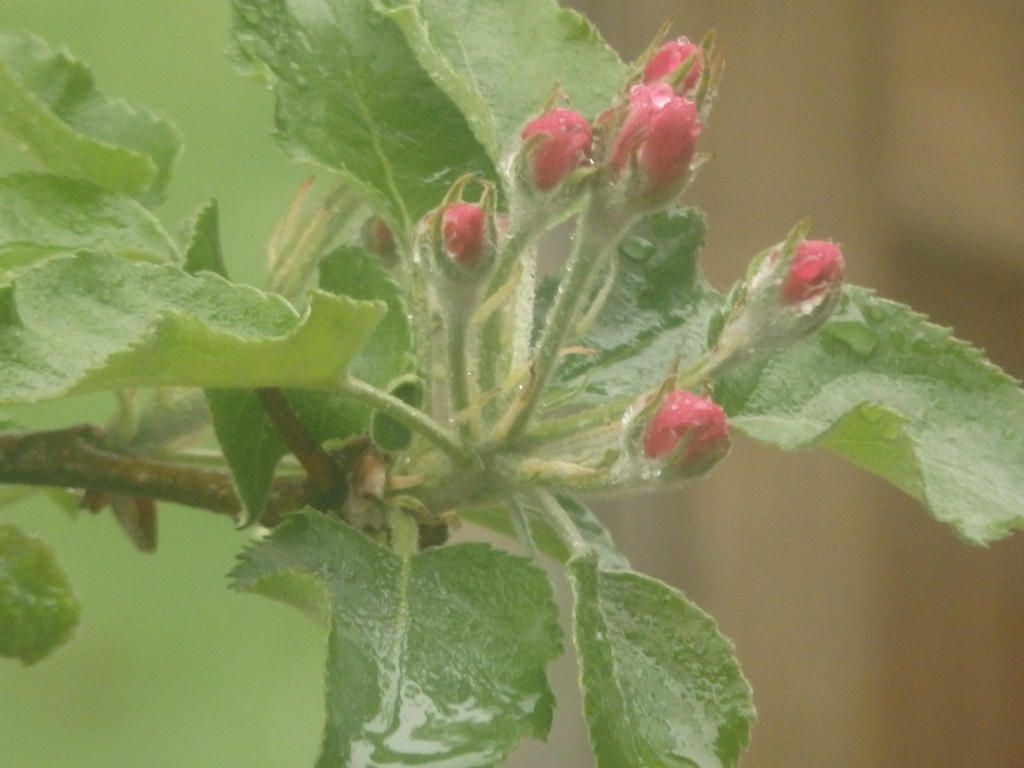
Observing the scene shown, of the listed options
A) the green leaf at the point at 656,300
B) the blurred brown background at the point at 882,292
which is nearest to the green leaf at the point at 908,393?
the green leaf at the point at 656,300

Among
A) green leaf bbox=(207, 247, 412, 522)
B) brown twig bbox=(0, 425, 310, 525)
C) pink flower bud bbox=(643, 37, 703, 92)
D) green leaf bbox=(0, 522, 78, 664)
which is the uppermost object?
pink flower bud bbox=(643, 37, 703, 92)

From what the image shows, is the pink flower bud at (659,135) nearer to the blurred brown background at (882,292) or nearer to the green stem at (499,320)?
the green stem at (499,320)

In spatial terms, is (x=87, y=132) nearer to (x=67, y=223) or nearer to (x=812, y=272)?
(x=67, y=223)

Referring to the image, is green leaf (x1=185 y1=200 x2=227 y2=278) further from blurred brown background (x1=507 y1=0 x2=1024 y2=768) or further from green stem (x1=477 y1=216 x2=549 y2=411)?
blurred brown background (x1=507 y1=0 x2=1024 y2=768)

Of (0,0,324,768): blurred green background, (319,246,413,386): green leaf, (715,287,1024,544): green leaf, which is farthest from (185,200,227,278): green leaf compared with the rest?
(0,0,324,768): blurred green background

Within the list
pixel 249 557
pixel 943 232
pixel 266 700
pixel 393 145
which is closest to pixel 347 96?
pixel 393 145

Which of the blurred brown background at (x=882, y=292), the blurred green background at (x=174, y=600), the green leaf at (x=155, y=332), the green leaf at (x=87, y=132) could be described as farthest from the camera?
the blurred brown background at (x=882, y=292)
